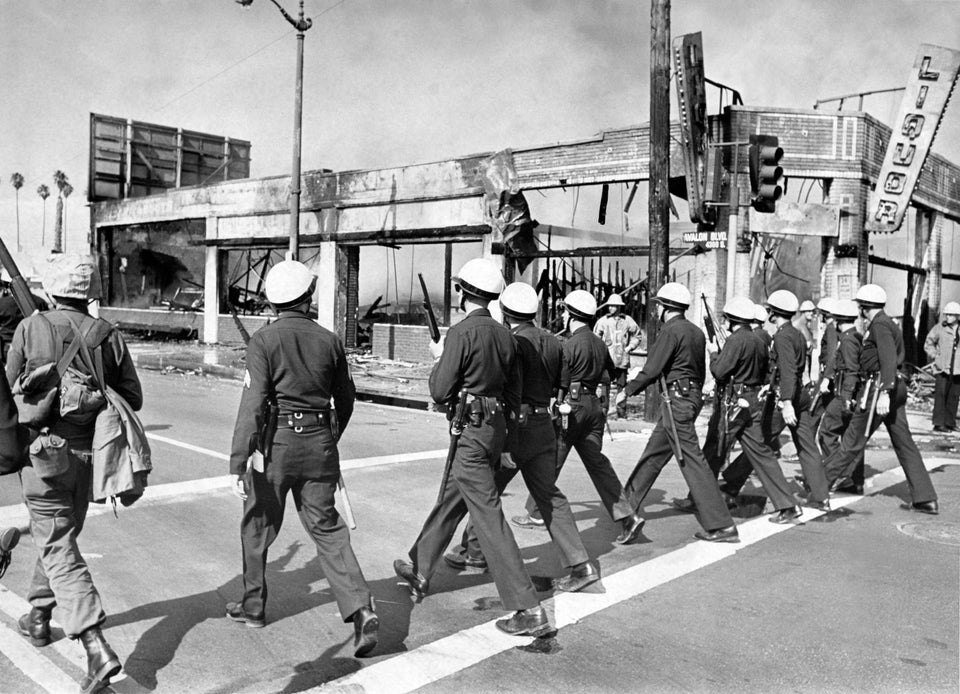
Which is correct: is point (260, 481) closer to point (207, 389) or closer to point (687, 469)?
point (687, 469)

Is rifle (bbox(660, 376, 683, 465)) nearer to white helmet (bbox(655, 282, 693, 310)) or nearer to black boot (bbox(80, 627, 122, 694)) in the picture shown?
white helmet (bbox(655, 282, 693, 310))

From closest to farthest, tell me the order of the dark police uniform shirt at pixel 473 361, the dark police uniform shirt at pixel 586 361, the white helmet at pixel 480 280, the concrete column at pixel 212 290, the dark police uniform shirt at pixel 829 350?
1. the dark police uniform shirt at pixel 473 361
2. the white helmet at pixel 480 280
3. the dark police uniform shirt at pixel 586 361
4. the dark police uniform shirt at pixel 829 350
5. the concrete column at pixel 212 290

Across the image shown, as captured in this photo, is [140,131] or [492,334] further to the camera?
[140,131]

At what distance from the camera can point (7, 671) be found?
A: 3.83 meters

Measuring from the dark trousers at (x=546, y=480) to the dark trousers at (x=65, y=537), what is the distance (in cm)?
233

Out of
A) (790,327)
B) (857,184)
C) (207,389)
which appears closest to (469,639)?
(790,327)

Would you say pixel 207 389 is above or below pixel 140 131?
below

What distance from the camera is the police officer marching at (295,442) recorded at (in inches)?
162

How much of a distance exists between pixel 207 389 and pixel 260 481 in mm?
12400

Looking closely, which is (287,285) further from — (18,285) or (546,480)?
(546,480)

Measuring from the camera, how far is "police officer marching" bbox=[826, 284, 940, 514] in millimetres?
7586

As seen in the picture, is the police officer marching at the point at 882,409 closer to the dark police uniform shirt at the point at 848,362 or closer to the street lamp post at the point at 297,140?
the dark police uniform shirt at the point at 848,362

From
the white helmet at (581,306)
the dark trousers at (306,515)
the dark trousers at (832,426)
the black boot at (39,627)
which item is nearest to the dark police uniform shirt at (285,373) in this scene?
the dark trousers at (306,515)

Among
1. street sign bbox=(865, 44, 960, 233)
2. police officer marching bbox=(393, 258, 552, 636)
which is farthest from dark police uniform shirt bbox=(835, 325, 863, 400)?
street sign bbox=(865, 44, 960, 233)
